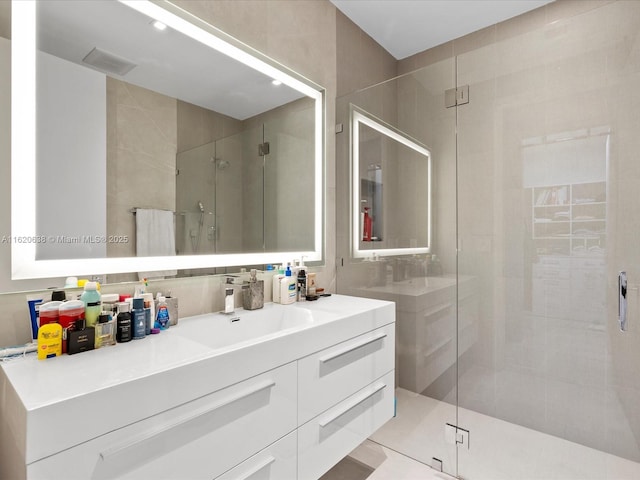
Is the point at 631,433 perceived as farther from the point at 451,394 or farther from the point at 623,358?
the point at 451,394

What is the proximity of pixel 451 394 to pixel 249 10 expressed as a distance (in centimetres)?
229

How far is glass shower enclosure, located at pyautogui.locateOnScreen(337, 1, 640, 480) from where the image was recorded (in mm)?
1494

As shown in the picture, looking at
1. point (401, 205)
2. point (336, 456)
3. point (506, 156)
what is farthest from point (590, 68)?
point (336, 456)

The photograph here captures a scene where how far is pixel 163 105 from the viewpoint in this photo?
1.35 metres

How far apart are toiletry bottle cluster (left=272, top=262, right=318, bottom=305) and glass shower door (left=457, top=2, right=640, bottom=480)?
85 cm

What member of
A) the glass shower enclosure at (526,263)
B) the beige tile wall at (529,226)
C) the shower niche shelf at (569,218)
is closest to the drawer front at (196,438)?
the glass shower enclosure at (526,263)

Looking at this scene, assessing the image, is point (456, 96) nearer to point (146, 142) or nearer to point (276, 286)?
point (276, 286)

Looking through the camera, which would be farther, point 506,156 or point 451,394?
point 451,394

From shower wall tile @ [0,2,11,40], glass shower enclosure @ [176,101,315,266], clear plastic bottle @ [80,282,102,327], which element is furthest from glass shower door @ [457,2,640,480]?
shower wall tile @ [0,2,11,40]

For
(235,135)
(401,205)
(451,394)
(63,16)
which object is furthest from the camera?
(401,205)

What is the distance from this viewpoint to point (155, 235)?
132 cm

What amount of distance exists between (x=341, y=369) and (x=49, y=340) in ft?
3.13

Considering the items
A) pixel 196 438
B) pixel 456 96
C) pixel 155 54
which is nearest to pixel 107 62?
pixel 155 54

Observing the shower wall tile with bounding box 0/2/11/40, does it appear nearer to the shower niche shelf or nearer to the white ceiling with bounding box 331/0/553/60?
the white ceiling with bounding box 331/0/553/60
